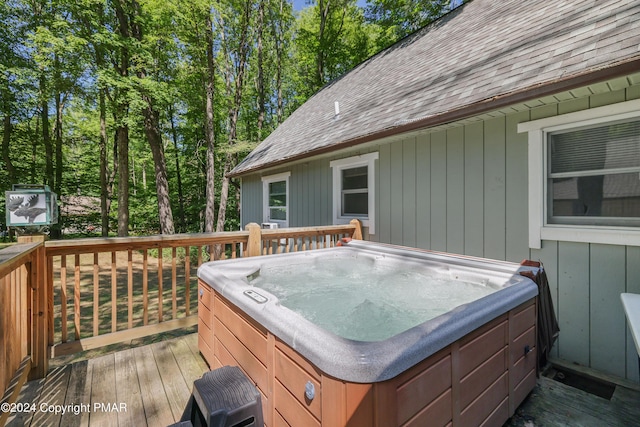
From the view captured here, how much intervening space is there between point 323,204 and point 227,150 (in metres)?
5.73

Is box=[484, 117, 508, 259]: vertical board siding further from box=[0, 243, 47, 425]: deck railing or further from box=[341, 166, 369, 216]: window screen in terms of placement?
box=[0, 243, 47, 425]: deck railing

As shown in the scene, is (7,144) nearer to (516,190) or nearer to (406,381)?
(406,381)

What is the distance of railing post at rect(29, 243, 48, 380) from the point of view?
6.79 ft

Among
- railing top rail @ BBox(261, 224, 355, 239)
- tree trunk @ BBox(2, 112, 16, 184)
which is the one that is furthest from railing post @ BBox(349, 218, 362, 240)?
tree trunk @ BBox(2, 112, 16, 184)

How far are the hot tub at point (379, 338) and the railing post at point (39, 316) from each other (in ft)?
3.55

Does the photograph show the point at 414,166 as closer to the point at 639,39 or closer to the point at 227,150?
the point at 639,39

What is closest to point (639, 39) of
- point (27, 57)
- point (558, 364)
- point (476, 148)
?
point (476, 148)

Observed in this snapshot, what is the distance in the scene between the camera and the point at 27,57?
8172 mm

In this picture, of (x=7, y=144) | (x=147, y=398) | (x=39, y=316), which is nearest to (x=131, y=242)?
(x=39, y=316)

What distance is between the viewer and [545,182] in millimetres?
2605

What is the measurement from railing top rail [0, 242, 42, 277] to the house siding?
3595mm

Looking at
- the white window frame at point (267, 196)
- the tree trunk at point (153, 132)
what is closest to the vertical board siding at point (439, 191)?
the white window frame at point (267, 196)

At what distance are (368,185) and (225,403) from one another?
11.5 ft

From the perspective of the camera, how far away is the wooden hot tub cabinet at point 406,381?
1.01 meters
